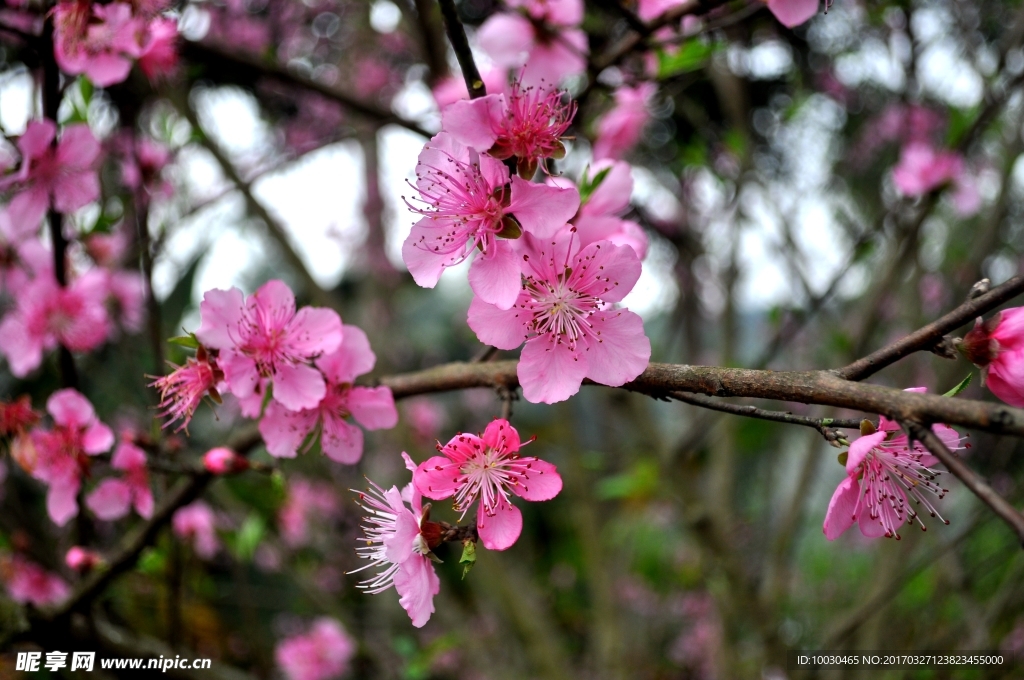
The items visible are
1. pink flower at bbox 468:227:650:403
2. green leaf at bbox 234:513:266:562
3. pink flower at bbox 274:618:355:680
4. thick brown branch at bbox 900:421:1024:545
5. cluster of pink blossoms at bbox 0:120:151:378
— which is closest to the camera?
thick brown branch at bbox 900:421:1024:545

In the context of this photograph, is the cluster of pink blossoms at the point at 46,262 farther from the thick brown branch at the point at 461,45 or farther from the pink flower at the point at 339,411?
the thick brown branch at the point at 461,45

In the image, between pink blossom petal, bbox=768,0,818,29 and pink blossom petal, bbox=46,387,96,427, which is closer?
pink blossom petal, bbox=768,0,818,29

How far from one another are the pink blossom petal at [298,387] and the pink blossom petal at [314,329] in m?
0.04

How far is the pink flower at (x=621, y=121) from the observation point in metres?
1.88

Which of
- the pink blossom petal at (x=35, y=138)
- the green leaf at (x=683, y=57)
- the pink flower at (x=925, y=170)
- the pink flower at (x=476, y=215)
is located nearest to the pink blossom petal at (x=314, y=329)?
the pink flower at (x=476, y=215)

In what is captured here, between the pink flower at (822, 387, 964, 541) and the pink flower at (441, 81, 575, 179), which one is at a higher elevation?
the pink flower at (441, 81, 575, 179)

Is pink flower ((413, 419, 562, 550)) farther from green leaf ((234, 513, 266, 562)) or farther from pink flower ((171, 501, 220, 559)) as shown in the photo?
pink flower ((171, 501, 220, 559))

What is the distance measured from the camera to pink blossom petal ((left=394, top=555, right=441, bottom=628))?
81 cm

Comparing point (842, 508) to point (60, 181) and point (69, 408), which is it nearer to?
point (69, 408)

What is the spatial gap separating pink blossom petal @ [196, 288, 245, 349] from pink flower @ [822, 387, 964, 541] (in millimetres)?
833

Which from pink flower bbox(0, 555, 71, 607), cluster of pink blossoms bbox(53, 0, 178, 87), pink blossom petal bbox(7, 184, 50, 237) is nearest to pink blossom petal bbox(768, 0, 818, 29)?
cluster of pink blossoms bbox(53, 0, 178, 87)

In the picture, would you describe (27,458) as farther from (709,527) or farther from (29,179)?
(709,527)

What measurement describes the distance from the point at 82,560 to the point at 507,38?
1413 mm

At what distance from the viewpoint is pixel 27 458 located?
1.27m
